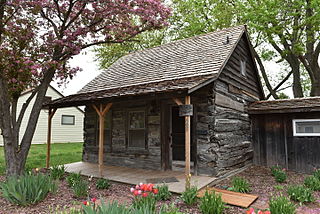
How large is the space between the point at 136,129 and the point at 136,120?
329mm

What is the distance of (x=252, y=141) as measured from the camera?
885 centimetres

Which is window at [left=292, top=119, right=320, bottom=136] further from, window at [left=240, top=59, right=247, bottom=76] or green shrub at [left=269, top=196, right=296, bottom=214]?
green shrub at [left=269, top=196, right=296, bottom=214]

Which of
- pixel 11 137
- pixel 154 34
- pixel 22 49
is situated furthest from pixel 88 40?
pixel 154 34

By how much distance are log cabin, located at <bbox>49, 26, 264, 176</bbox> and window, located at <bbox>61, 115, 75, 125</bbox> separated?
10635mm

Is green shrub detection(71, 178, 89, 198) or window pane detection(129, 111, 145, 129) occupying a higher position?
window pane detection(129, 111, 145, 129)

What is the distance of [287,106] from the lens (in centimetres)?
781

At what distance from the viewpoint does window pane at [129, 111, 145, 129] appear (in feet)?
26.7

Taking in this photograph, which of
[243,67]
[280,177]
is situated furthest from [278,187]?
[243,67]

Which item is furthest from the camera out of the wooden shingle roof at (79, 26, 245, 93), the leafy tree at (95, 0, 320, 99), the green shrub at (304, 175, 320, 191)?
the leafy tree at (95, 0, 320, 99)

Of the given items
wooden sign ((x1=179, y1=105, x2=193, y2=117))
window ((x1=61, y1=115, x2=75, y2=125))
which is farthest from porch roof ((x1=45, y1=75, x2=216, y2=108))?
window ((x1=61, y1=115, x2=75, y2=125))

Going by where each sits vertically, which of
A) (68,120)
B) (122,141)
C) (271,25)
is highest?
(271,25)

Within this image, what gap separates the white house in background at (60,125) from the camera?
59.0ft

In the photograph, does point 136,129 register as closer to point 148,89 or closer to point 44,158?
point 148,89

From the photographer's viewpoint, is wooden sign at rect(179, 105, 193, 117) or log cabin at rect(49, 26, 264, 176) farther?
log cabin at rect(49, 26, 264, 176)
